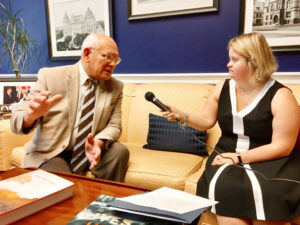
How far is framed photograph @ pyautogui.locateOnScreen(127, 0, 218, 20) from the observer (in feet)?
7.27

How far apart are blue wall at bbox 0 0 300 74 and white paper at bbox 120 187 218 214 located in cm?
157

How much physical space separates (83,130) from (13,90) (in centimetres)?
144

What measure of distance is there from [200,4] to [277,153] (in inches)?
55.7

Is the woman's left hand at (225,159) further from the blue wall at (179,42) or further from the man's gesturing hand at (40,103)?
the blue wall at (179,42)

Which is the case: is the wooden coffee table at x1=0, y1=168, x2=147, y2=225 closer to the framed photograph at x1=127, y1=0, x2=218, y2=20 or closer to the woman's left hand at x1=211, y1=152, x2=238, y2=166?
the woman's left hand at x1=211, y1=152, x2=238, y2=166

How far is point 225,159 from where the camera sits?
1427 mm

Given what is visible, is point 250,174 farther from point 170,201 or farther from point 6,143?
point 6,143

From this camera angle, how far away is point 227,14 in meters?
2.17

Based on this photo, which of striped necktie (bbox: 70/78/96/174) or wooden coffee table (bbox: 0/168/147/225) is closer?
wooden coffee table (bbox: 0/168/147/225)

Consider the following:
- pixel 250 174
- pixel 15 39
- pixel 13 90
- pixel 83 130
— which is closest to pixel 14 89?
pixel 13 90

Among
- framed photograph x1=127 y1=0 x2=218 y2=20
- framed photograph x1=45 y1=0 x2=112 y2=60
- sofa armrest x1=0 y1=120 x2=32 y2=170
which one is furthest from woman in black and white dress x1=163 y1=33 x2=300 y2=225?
framed photograph x1=45 y1=0 x2=112 y2=60

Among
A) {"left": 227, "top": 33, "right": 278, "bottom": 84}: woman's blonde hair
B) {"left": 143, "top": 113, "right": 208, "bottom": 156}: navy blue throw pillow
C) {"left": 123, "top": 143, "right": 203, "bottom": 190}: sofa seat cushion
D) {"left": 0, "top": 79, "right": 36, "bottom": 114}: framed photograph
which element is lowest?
{"left": 123, "top": 143, "right": 203, "bottom": 190}: sofa seat cushion

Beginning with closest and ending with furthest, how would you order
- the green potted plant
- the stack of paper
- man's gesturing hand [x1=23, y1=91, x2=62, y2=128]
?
the stack of paper → man's gesturing hand [x1=23, y1=91, x2=62, y2=128] → the green potted plant

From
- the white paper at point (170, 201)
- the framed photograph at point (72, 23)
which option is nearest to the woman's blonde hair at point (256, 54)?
the white paper at point (170, 201)
